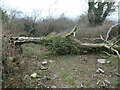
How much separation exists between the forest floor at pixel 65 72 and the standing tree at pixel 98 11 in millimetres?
5922

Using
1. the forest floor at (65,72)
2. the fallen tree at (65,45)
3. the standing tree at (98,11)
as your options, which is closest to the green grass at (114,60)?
the forest floor at (65,72)

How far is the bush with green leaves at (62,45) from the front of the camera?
22.7 ft

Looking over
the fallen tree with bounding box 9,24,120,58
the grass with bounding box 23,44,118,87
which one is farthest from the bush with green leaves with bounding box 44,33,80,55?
the grass with bounding box 23,44,118,87

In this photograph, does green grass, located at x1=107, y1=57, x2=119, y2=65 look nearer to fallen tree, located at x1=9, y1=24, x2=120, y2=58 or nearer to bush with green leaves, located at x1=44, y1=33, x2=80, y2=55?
fallen tree, located at x1=9, y1=24, x2=120, y2=58

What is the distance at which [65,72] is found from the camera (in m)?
5.44

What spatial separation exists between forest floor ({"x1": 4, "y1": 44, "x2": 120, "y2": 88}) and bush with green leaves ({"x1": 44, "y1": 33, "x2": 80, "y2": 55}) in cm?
21

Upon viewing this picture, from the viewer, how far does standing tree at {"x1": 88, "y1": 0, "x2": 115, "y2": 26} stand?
1258 centimetres

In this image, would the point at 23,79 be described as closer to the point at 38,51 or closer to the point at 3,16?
the point at 38,51

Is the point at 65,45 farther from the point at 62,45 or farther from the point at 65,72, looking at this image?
the point at 65,72

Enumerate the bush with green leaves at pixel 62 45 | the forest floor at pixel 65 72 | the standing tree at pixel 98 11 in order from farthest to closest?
the standing tree at pixel 98 11, the bush with green leaves at pixel 62 45, the forest floor at pixel 65 72

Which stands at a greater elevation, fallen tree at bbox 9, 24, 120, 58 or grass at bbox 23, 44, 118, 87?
fallen tree at bbox 9, 24, 120, 58

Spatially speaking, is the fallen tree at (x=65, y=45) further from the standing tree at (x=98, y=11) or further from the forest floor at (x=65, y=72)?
the standing tree at (x=98, y=11)

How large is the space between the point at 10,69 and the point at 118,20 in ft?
26.2

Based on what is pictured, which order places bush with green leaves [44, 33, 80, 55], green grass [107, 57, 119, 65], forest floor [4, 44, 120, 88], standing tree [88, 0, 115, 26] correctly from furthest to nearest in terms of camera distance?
standing tree [88, 0, 115, 26], bush with green leaves [44, 33, 80, 55], green grass [107, 57, 119, 65], forest floor [4, 44, 120, 88]
